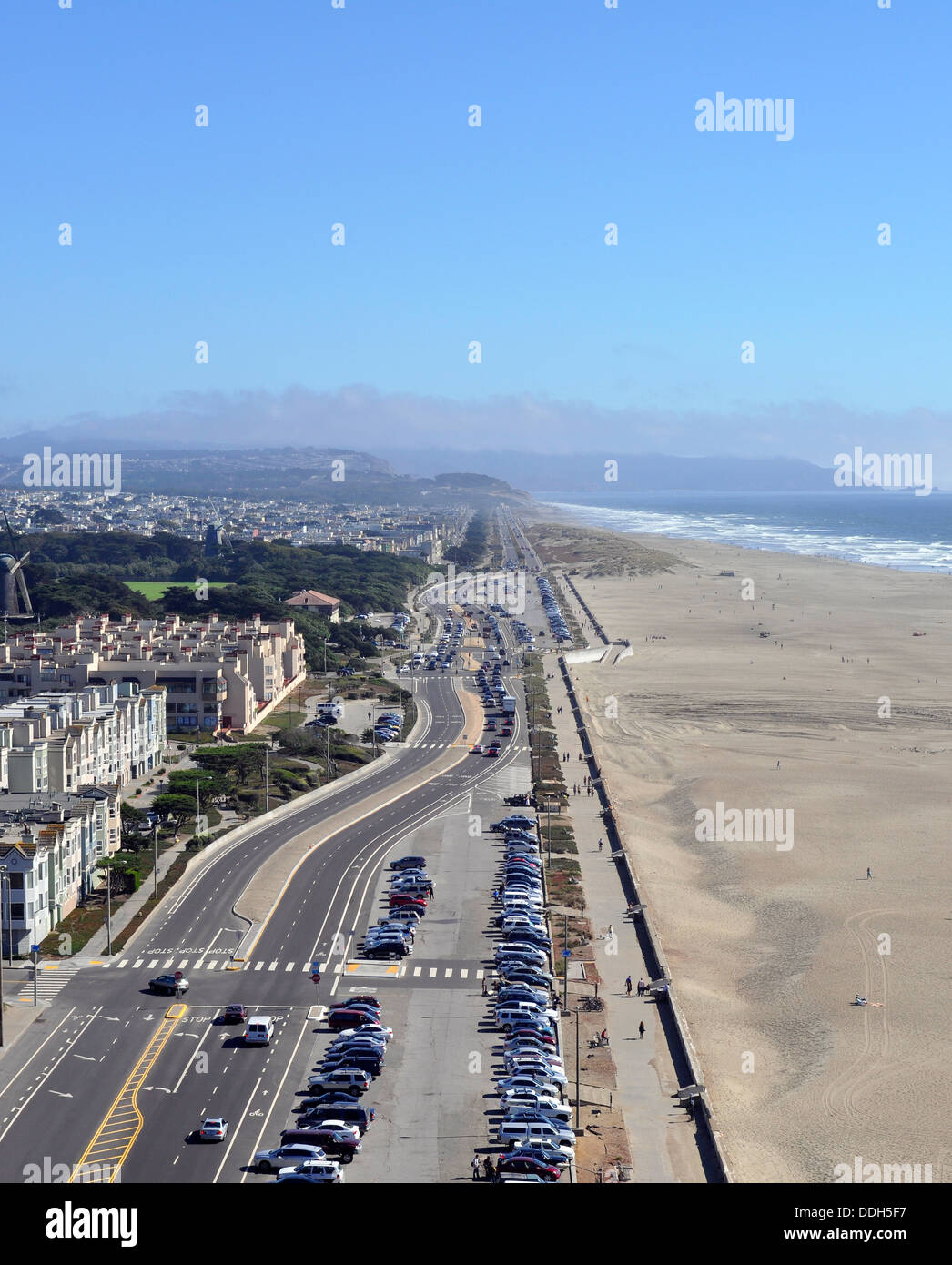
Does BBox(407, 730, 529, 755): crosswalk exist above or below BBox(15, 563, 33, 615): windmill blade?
below

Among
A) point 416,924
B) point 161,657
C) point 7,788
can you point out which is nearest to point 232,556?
point 161,657

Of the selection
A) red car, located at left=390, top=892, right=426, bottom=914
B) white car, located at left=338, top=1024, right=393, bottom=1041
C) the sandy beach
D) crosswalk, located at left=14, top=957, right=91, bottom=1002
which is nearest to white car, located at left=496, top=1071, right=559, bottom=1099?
white car, located at left=338, top=1024, right=393, bottom=1041

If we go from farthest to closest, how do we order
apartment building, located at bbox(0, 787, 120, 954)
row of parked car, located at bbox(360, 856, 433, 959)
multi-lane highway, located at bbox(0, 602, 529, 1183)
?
row of parked car, located at bbox(360, 856, 433, 959) → apartment building, located at bbox(0, 787, 120, 954) → multi-lane highway, located at bbox(0, 602, 529, 1183)

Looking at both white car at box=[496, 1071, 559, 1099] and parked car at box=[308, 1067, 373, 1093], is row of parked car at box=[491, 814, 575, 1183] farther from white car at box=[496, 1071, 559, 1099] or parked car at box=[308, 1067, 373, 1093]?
parked car at box=[308, 1067, 373, 1093]

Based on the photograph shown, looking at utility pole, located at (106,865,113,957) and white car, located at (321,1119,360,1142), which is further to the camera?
utility pole, located at (106,865,113,957)

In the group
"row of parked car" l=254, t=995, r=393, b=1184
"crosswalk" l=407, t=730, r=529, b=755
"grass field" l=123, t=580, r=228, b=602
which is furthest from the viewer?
"grass field" l=123, t=580, r=228, b=602

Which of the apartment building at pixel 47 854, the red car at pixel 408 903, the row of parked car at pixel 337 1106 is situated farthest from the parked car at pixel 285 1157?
the red car at pixel 408 903

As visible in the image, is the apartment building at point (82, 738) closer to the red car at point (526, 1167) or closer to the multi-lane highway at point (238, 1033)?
the multi-lane highway at point (238, 1033)
